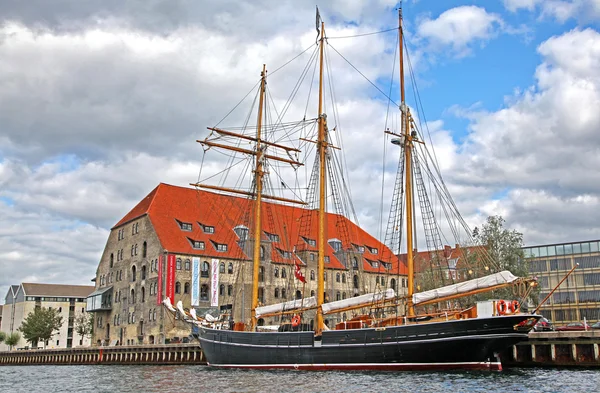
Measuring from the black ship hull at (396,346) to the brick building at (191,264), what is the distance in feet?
81.7

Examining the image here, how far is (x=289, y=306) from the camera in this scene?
4856 cm

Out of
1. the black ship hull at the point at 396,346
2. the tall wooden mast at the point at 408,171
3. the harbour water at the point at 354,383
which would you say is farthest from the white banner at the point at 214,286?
the tall wooden mast at the point at 408,171

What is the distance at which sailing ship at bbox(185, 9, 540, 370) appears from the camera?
34125 mm

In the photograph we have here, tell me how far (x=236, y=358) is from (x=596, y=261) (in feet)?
195

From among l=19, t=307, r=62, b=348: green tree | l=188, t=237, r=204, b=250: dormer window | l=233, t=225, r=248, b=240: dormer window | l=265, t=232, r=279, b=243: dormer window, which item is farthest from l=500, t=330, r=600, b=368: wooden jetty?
l=19, t=307, r=62, b=348: green tree

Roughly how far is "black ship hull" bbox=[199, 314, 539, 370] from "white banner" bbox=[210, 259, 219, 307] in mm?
28843

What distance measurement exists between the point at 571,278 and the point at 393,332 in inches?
2413

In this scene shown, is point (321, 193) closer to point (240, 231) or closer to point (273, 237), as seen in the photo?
point (240, 231)

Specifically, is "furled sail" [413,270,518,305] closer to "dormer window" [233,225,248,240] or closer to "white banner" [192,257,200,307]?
"white banner" [192,257,200,307]

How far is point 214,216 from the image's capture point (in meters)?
81.8

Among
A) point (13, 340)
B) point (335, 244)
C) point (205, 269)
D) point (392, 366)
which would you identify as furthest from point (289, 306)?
point (13, 340)

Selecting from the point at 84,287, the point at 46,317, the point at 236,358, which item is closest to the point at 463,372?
the point at 236,358

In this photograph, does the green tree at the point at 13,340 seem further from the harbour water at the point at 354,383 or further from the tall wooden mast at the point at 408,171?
the tall wooden mast at the point at 408,171

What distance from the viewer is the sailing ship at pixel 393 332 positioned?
1344 inches
